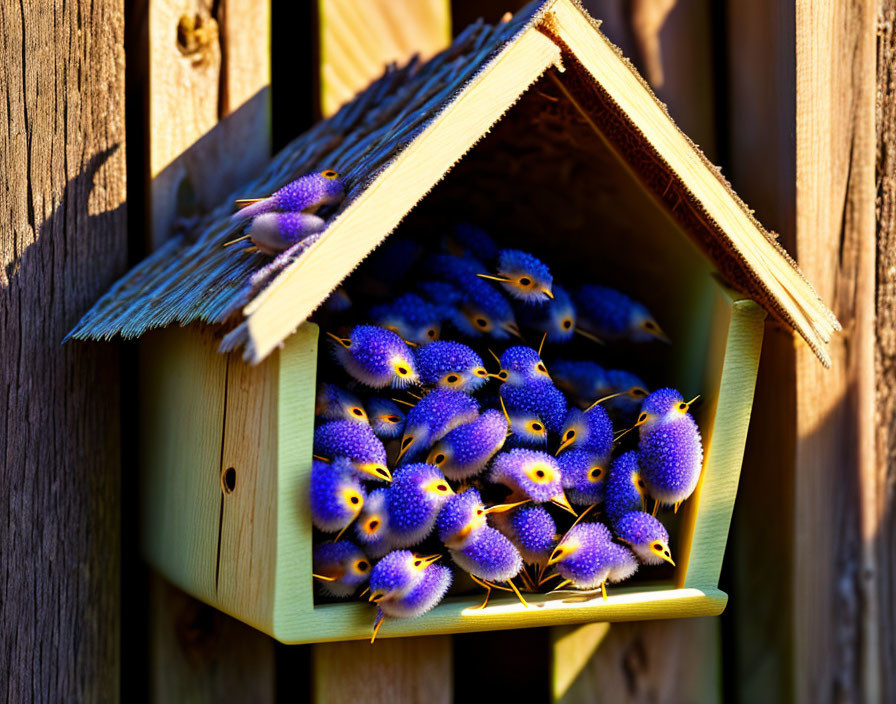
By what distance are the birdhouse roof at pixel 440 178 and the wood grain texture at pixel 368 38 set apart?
144 mm

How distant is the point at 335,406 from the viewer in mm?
752

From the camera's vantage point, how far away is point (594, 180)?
0.92 meters

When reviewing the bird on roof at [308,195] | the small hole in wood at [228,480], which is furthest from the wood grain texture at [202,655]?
the bird on roof at [308,195]

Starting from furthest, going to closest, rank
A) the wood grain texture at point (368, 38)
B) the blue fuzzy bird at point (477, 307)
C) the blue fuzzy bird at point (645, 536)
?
the wood grain texture at point (368, 38) < the blue fuzzy bird at point (477, 307) < the blue fuzzy bird at point (645, 536)

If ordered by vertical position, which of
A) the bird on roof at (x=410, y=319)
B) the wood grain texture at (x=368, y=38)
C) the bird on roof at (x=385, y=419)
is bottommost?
the bird on roof at (x=385, y=419)

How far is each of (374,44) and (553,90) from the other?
0.96ft

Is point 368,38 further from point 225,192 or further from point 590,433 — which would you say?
point 590,433

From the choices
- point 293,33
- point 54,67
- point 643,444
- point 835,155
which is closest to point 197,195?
point 54,67

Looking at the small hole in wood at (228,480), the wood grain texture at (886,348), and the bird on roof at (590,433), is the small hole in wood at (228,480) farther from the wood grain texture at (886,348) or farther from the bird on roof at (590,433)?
the wood grain texture at (886,348)

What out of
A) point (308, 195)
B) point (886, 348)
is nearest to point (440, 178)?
point (308, 195)

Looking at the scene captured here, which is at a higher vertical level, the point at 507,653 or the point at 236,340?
the point at 236,340

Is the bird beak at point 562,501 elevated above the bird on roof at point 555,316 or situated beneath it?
situated beneath

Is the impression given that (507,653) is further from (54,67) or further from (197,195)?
(54,67)

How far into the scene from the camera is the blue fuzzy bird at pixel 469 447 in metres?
0.74
